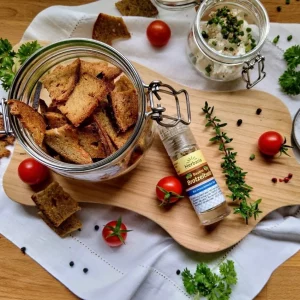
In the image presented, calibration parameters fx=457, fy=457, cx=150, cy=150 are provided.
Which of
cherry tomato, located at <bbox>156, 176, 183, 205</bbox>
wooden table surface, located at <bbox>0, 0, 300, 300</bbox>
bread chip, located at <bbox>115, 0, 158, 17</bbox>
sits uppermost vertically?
bread chip, located at <bbox>115, 0, 158, 17</bbox>

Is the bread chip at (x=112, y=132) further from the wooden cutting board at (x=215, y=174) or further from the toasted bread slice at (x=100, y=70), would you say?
the wooden cutting board at (x=215, y=174)

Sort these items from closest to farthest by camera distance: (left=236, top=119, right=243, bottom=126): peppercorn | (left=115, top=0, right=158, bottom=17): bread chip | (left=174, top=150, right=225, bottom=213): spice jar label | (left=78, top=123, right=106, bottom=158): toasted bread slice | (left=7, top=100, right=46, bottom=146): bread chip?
(left=7, top=100, right=46, bottom=146): bread chip, (left=78, top=123, right=106, bottom=158): toasted bread slice, (left=174, top=150, right=225, bottom=213): spice jar label, (left=236, top=119, right=243, bottom=126): peppercorn, (left=115, top=0, right=158, bottom=17): bread chip

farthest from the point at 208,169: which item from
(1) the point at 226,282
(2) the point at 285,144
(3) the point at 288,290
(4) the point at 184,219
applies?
(3) the point at 288,290

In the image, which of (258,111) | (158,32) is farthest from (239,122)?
(158,32)

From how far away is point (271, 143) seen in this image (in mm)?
1613

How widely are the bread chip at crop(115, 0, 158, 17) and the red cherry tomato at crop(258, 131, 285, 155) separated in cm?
65

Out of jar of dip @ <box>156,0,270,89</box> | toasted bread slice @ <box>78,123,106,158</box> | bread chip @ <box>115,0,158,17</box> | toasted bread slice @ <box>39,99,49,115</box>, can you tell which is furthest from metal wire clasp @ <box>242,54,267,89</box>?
toasted bread slice @ <box>39,99,49,115</box>

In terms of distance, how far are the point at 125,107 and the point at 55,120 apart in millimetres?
226

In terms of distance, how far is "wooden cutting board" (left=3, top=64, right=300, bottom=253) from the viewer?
1.64 metres

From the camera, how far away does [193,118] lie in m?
1.68

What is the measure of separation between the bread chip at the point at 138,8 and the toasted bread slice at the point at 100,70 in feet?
1.38

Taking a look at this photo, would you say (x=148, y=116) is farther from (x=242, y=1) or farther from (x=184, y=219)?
(x=242, y=1)

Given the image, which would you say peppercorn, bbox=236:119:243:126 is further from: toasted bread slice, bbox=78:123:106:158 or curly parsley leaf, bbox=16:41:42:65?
curly parsley leaf, bbox=16:41:42:65

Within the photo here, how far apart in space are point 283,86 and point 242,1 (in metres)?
0.36
